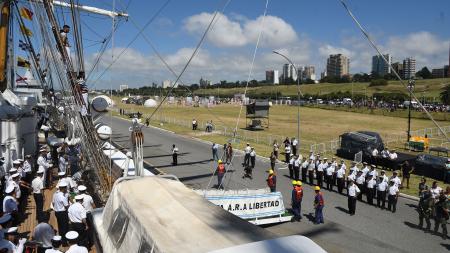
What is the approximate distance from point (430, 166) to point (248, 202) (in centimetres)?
1339

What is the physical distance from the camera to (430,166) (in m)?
20.6

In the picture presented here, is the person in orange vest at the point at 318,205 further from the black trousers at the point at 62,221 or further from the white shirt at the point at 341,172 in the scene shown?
the black trousers at the point at 62,221

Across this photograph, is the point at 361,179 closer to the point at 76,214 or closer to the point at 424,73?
the point at 76,214

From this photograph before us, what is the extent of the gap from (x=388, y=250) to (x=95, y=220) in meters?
8.17

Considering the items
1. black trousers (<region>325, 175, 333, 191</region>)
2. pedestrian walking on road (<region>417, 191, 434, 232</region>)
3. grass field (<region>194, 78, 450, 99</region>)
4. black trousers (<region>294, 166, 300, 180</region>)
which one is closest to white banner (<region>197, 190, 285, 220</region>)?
pedestrian walking on road (<region>417, 191, 434, 232</region>)

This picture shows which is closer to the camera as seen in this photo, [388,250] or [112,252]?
[112,252]

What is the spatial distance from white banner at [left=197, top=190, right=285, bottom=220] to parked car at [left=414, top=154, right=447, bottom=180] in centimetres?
1170

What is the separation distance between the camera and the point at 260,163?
969 inches

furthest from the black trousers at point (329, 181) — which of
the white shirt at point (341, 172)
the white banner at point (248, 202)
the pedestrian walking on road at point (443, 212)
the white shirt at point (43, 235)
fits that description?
the white shirt at point (43, 235)

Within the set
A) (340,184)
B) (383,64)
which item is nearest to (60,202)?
(340,184)

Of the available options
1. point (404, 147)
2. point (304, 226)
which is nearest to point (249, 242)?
point (304, 226)

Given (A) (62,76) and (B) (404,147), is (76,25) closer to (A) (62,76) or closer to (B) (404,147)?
(A) (62,76)

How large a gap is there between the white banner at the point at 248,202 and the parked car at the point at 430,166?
11697 millimetres

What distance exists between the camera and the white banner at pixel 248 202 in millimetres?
11953
